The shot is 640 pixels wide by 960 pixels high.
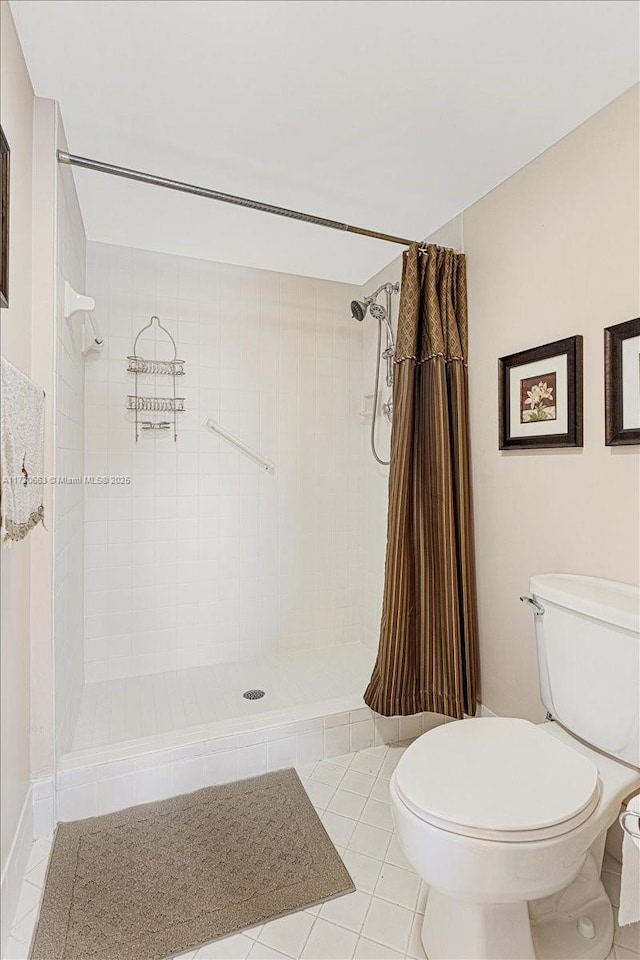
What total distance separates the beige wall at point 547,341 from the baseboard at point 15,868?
1.63m

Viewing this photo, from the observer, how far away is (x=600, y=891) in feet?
4.49

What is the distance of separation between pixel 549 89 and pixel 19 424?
1.67 meters

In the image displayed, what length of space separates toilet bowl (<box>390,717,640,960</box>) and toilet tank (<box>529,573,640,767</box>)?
0.08 meters

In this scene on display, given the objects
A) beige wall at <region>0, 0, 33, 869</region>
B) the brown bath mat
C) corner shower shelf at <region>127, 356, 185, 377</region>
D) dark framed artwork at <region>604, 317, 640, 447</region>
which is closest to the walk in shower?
corner shower shelf at <region>127, 356, 185, 377</region>

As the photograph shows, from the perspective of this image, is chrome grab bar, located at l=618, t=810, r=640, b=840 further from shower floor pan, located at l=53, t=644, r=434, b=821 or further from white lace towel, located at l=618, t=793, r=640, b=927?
shower floor pan, located at l=53, t=644, r=434, b=821

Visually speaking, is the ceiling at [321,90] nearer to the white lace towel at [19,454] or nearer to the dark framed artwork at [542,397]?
the dark framed artwork at [542,397]

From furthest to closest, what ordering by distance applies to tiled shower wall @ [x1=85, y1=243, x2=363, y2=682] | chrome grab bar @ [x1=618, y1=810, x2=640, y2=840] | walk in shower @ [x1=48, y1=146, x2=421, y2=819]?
1. tiled shower wall @ [x1=85, y1=243, x2=363, y2=682]
2. walk in shower @ [x1=48, y1=146, x2=421, y2=819]
3. chrome grab bar @ [x1=618, y1=810, x2=640, y2=840]

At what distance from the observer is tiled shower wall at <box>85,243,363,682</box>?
2506 mm

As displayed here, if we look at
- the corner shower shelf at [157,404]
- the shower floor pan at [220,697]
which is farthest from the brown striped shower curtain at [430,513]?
the corner shower shelf at [157,404]

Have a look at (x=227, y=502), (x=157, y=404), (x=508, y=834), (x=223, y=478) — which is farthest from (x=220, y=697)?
(x=508, y=834)

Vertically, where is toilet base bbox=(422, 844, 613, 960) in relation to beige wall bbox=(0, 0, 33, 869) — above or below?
below

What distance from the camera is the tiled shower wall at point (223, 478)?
Answer: 251 centimetres

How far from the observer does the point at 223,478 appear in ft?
8.94

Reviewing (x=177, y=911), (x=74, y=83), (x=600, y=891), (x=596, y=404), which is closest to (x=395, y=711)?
(x=600, y=891)
